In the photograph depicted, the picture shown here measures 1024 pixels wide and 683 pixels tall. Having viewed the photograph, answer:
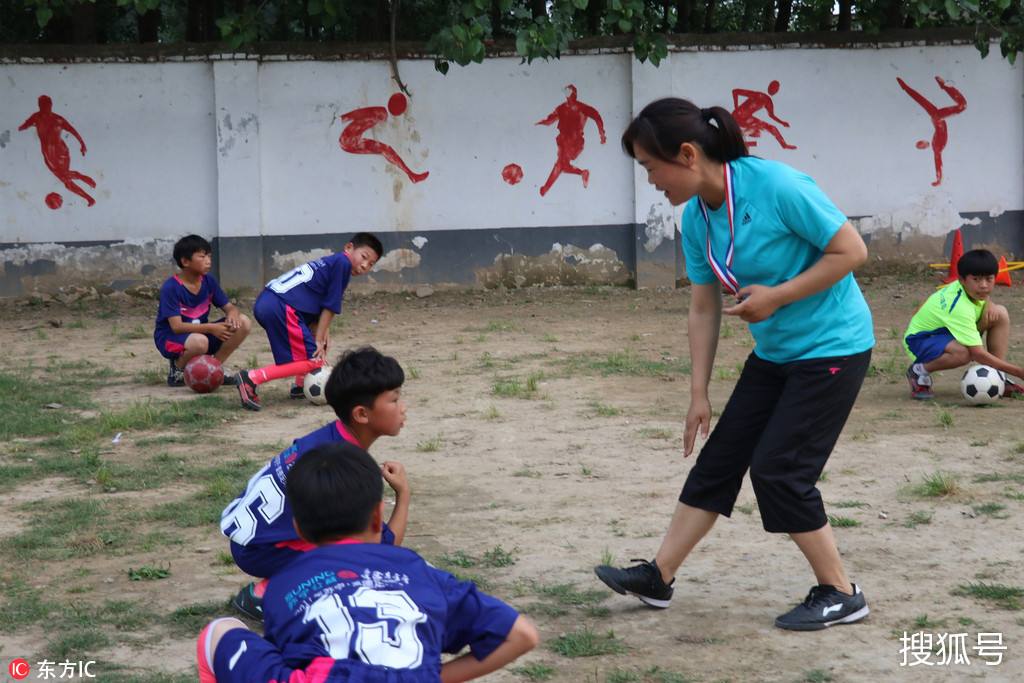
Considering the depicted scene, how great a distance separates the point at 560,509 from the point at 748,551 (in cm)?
95

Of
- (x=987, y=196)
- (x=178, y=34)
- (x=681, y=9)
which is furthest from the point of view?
(x=178, y=34)

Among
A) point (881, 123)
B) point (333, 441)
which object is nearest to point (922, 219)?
point (881, 123)

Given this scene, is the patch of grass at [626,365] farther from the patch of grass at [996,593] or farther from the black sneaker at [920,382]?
the patch of grass at [996,593]

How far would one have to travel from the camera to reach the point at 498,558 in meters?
4.73

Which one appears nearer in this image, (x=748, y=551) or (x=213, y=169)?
(x=748, y=551)

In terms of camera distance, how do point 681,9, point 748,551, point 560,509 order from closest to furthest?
point 748,551, point 560,509, point 681,9

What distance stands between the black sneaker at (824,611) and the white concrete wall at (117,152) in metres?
10.4

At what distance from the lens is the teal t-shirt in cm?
379

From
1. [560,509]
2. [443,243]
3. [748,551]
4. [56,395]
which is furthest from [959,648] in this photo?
[443,243]

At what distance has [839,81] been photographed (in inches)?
547

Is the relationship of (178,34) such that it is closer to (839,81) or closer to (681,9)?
(681,9)

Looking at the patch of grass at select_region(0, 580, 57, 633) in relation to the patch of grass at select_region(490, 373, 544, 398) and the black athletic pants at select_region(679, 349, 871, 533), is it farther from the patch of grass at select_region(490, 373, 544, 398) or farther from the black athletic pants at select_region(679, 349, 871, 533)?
the patch of grass at select_region(490, 373, 544, 398)

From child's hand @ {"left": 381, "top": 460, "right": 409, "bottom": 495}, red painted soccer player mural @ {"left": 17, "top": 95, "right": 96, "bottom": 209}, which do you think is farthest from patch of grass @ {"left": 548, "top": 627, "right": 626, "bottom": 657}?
red painted soccer player mural @ {"left": 17, "top": 95, "right": 96, "bottom": 209}

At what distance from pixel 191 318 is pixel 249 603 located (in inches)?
200
